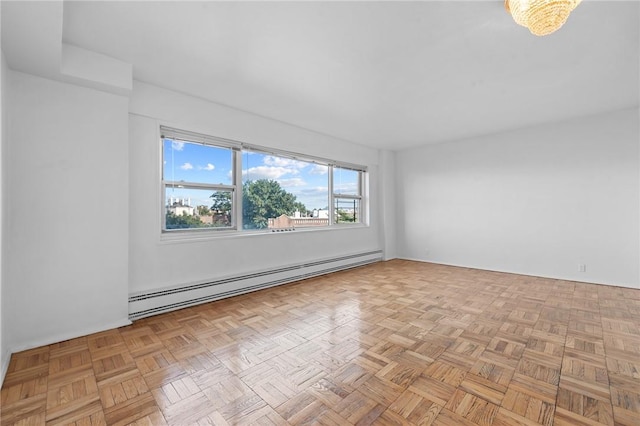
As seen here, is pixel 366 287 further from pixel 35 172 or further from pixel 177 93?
pixel 35 172

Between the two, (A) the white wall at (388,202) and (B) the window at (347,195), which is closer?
(B) the window at (347,195)

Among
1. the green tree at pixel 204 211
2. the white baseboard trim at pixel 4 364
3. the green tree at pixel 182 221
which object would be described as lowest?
the white baseboard trim at pixel 4 364

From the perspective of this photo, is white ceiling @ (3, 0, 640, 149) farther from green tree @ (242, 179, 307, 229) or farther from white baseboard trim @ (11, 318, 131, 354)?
white baseboard trim @ (11, 318, 131, 354)

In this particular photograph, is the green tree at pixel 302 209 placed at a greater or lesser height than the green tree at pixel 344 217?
greater

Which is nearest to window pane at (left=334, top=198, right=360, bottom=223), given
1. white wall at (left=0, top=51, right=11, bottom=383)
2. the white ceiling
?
the white ceiling

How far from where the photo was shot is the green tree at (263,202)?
404 centimetres

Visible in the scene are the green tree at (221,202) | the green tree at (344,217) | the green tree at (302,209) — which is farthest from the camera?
the green tree at (344,217)

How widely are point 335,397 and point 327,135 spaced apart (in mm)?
4265

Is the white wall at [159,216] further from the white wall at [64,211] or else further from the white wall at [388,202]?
the white wall at [388,202]

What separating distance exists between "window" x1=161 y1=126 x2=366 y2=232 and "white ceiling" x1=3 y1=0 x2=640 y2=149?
651 mm

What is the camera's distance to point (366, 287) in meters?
4.04

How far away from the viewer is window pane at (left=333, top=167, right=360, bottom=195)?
552cm

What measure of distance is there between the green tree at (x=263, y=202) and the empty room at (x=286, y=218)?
1.2 inches

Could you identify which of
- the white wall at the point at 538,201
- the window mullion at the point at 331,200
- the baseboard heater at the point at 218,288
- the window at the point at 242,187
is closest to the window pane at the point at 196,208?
the window at the point at 242,187
